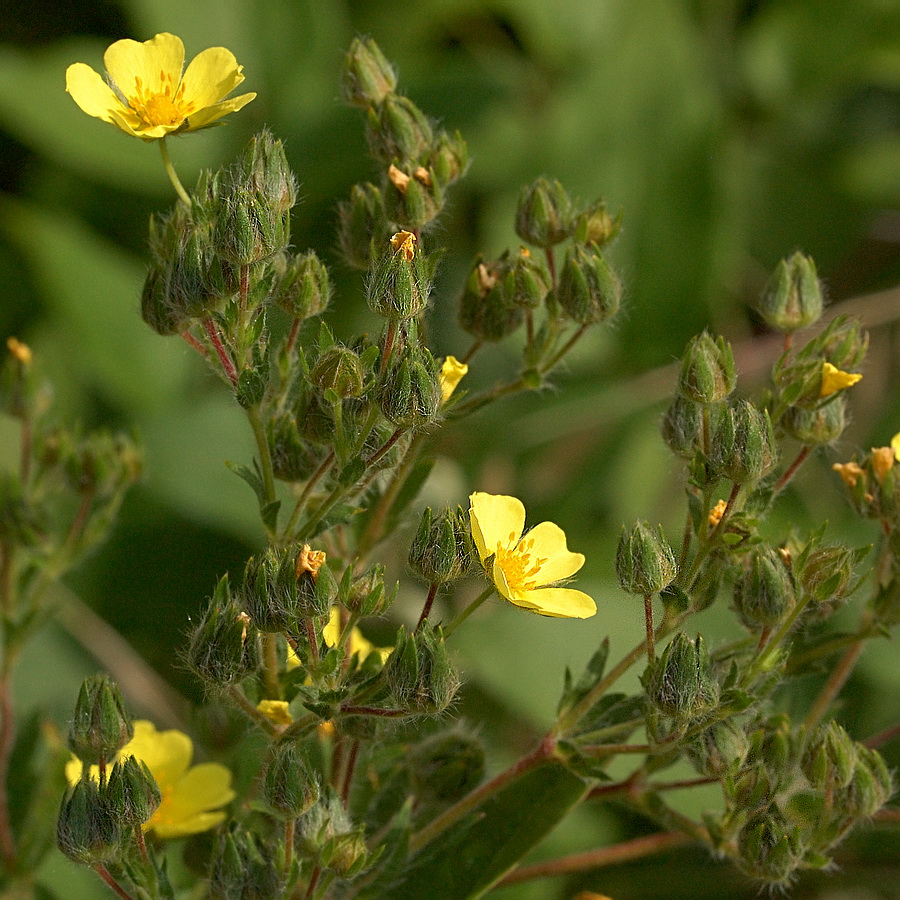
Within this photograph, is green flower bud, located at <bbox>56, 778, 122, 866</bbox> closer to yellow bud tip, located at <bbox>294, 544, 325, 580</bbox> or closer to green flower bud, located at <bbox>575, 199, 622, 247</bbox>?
yellow bud tip, located at <bbox>294, 544, 325, 580</bbox>

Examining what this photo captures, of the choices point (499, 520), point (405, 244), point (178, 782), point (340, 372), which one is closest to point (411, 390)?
point (340, 372)

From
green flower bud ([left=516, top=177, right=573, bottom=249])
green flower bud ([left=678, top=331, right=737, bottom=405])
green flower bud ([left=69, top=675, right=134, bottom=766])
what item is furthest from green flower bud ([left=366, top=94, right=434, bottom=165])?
green flower bud ([left=69, top=675, right=134, bottom=766])

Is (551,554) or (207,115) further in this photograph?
(551,554)

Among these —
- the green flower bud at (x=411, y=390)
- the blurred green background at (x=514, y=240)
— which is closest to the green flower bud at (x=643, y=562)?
the green flower bud at (x=411, y=390)

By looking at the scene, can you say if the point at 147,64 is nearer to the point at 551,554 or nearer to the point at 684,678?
the point at 551,554

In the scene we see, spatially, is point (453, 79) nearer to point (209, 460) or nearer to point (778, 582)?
point (209, 460)
